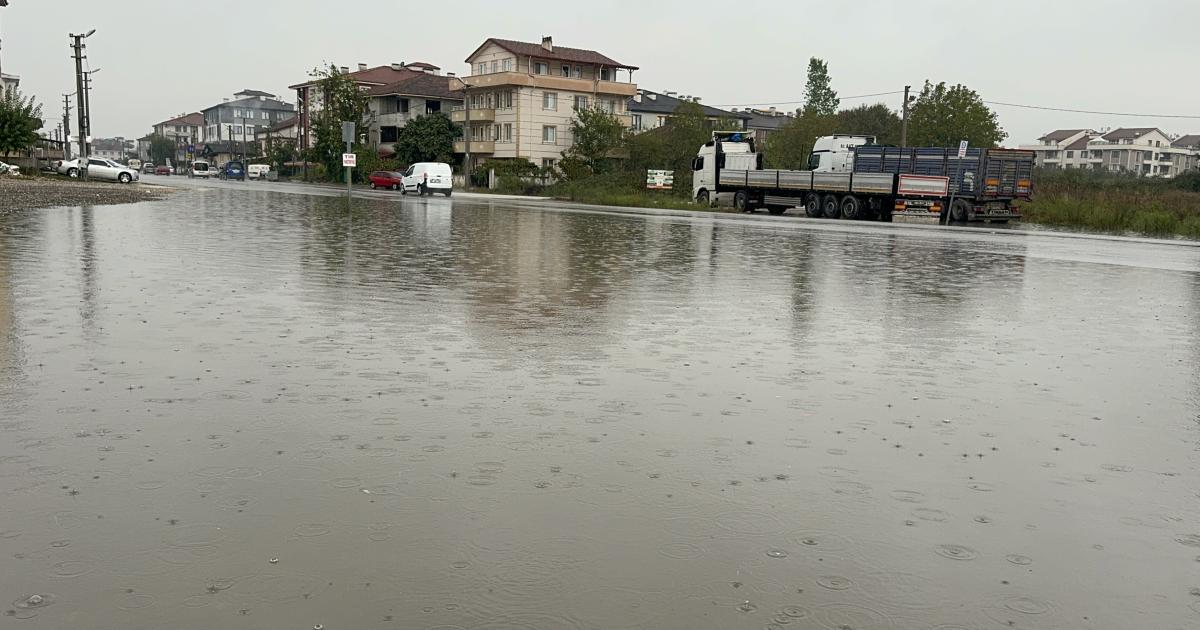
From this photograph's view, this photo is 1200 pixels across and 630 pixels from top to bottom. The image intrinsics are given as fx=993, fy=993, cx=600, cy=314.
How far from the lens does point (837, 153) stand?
1657 inches

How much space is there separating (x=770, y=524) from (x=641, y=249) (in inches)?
620

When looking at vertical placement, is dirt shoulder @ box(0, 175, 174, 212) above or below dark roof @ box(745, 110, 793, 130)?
below

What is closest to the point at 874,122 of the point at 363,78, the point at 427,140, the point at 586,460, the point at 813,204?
the point at 427,140

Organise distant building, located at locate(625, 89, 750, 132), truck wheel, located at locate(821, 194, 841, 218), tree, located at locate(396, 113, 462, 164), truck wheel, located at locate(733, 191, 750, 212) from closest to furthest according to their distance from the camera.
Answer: truck wheel, located at locate(821, 194, 841, 218) → truck wheel, located at locate(733, 191, 750, 212) → tree, located at locate(396, 113, 462, 164) → distant building, located at locate(625, 89, 750, 132)

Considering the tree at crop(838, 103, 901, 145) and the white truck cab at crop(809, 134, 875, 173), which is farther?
the tree at crop(838, 103, 901, 145)

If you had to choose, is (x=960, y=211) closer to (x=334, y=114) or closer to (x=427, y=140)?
(x=427, y=140)

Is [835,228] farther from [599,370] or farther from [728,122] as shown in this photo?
[728,122]

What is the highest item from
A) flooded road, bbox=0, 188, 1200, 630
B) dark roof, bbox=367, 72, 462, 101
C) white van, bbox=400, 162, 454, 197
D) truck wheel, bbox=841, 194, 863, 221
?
dark roof, bbox=367, 72, 462, 101

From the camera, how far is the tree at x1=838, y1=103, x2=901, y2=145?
3125 inches

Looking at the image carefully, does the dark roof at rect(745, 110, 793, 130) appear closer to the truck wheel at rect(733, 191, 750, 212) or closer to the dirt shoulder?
the truck wheel at rect(733, 191, 750, 212)

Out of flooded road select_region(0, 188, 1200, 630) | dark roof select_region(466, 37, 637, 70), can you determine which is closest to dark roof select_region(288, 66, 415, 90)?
dark roof select_region(466, 37, 637, 70)

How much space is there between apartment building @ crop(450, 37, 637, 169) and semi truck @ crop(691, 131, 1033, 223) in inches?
1443

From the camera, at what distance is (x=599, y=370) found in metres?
7.88

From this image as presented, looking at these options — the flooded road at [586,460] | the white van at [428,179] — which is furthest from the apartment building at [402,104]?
the flooded road at [586,460]
